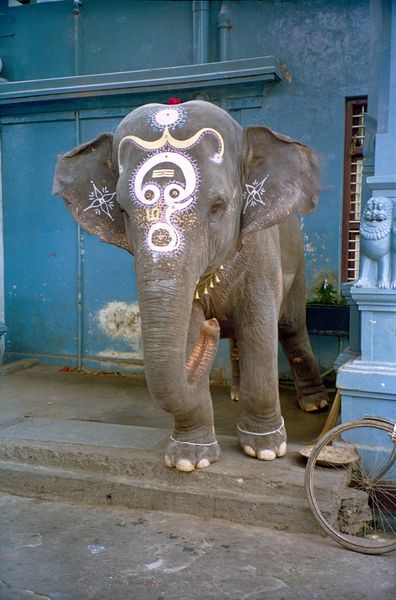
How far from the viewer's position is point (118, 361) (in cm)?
758

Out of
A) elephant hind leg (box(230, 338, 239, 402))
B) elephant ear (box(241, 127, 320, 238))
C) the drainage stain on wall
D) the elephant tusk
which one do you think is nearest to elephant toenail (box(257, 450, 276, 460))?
the elephant tusk

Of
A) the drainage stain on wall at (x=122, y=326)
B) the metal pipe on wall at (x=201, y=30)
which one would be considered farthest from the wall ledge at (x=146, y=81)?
the drainage stain on wall at (x=122, y=326)

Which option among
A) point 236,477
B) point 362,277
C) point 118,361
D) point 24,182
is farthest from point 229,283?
point 24,182

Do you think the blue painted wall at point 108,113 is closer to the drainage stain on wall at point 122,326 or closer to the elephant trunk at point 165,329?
the drainage stain on wall at point 122,326

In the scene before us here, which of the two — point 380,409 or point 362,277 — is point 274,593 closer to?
point 380,409

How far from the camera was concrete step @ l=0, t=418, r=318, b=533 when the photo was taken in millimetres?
3895

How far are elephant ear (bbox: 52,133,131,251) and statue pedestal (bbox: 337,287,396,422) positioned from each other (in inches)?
61.2

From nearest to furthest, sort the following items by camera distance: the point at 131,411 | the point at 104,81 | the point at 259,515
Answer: the point at 259,515 → the point at 131,411 → the point at 104,81

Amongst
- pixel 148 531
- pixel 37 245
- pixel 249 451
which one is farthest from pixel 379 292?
pixel 37 245

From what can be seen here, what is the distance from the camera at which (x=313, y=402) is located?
6.11 metres

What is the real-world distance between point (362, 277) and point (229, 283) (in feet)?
2.78

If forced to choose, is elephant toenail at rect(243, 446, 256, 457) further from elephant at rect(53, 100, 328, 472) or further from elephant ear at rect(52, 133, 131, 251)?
elephant ear at rect(52, 133, 131, 251)

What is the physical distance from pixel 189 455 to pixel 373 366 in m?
1.28

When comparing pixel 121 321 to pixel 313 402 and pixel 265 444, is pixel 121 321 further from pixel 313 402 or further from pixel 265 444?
pixel 265 444
